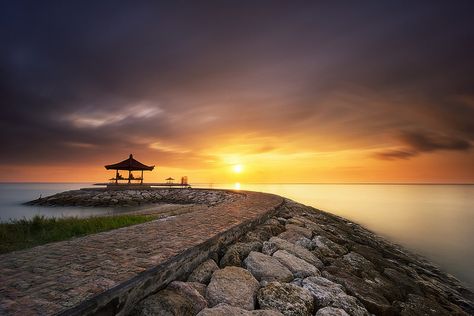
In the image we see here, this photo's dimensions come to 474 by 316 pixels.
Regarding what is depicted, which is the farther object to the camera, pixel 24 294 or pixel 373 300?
pixel 373 300

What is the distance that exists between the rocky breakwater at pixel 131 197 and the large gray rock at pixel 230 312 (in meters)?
16.5

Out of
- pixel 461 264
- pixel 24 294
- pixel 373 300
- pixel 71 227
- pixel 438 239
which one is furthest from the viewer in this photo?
pixel 438 239

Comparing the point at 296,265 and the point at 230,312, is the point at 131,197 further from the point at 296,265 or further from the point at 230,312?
the point at 230,312

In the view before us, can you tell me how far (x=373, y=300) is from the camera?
3.71 meters

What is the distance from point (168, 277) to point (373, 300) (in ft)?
9.03

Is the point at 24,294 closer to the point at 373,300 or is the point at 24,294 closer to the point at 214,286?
the point at 214,286

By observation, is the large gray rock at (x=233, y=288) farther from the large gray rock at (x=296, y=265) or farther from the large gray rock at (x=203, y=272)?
the large gray rock at (x=296, y=265)

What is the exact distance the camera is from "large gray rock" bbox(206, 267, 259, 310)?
2.91m

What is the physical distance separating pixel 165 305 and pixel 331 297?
6.51 ft

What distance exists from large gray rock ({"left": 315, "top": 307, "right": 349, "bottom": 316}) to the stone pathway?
5.50ft

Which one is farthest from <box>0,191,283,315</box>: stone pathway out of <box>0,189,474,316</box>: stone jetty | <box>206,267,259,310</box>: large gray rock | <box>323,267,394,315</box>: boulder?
<box>323,267,394,315</box>: boulder

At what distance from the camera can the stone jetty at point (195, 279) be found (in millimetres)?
2301

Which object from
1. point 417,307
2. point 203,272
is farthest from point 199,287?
point 417,307

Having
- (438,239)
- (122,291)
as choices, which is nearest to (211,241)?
(122,291)
